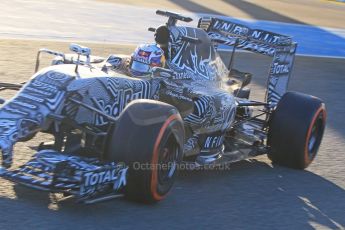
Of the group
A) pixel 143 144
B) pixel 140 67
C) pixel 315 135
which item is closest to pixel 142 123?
pixel 143 144

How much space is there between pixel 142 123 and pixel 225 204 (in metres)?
1.18

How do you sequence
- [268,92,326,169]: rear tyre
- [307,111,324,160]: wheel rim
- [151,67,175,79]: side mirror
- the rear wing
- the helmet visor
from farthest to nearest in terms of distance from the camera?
the rear wing → [307,111,324,160]: wheel rim → [268,92,326,169]: rear tyre → the helmet visor → [151,67,175,79]: side mirror

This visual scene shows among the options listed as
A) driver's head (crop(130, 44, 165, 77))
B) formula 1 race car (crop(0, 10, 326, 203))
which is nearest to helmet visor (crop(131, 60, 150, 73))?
driver's head (crop(130, 44, 165, 77))

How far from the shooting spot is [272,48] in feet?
28.8

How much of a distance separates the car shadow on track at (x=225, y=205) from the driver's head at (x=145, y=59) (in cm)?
105

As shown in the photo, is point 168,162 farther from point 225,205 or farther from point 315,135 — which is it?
point 315,135

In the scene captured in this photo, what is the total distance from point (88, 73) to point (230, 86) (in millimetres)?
2588

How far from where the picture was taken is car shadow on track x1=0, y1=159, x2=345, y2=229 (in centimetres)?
549

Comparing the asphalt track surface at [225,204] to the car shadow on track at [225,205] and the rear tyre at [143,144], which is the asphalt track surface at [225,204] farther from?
the rear tyre at [143,144]

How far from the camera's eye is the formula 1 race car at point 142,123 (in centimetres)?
557

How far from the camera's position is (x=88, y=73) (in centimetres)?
628

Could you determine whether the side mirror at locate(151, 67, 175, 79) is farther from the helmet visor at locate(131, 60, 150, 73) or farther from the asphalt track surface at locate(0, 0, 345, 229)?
the asphalt track surface at locate(0, 0, 345, 229)

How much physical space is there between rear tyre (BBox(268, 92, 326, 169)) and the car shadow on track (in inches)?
5.6

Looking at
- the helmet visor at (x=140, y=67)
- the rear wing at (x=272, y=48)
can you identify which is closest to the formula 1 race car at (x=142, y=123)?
the helmet visor at (x=140, y=67)
